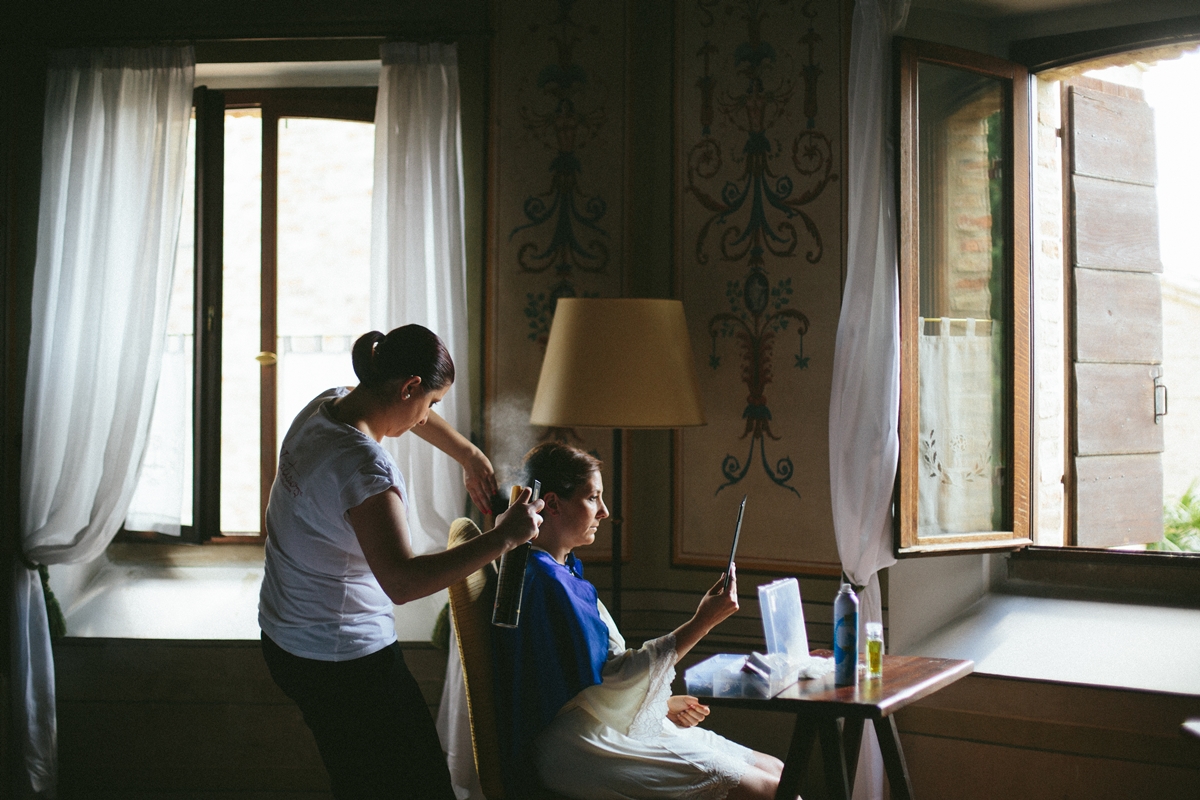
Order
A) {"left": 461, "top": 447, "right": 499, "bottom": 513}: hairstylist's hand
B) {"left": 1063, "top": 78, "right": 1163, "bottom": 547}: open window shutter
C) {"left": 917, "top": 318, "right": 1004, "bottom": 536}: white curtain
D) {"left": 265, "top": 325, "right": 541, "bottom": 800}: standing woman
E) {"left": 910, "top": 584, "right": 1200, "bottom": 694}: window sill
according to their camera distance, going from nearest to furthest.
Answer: {"left": 265, "top": 325, "right": 541, "bottom": 800}: standing woman < {"left": 461, "top": 447, "right": 499, "bottom": 513}: hairstylist's hand < {"left": 910, "top": 584, "right": 1200, "bottom": 694}: window sill < {"left": 917, "top": 318, "right": 1004, "bottom": 536}: white curtain < {"left": 1063, "top": 78, "right": 1163, "bottom": 547}: open window shutter

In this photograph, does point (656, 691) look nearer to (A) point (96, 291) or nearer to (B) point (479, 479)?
(B) point (479, 479)

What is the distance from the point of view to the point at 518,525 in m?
1.68

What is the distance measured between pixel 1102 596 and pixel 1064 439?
516 millimetres

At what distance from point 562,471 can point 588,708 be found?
494 millimetres

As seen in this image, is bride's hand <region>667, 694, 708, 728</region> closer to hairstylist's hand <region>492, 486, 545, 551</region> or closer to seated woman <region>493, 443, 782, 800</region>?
seated woman <region>493, 443, 782, 800</region>

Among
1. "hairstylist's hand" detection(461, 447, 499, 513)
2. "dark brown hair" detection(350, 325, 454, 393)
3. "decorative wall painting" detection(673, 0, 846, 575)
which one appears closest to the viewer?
"dark brown hair" detection(350, 325, 454, 393)

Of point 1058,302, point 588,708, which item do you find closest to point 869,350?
point 1058,302

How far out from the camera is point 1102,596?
287 centimetres

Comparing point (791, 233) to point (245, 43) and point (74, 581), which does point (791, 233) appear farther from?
point (74, 581)

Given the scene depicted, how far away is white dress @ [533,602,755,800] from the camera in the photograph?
5.88ft

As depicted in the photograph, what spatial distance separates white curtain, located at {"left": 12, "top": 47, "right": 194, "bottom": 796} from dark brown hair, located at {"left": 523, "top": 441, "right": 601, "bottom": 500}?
1750 millimetres

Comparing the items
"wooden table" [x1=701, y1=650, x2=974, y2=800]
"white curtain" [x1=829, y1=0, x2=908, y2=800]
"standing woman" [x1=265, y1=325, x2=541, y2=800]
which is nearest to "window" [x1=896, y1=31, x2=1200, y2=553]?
"white curtain" [x1=829, y1=0, x2=908, y2=800]

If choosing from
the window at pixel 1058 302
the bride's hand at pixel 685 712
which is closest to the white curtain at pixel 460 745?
the bride's hand at pixel 685 712

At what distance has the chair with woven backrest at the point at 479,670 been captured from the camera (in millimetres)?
1841
